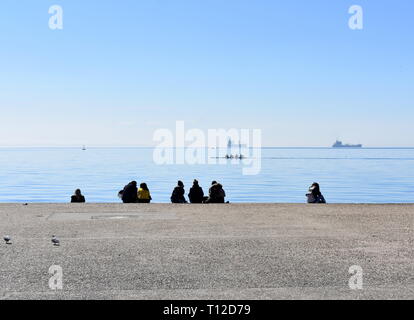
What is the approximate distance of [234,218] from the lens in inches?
647

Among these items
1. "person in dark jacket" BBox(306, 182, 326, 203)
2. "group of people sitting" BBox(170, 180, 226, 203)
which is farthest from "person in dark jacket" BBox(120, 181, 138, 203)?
"person in dark jacket" BBox(306, 182, 326, 203)

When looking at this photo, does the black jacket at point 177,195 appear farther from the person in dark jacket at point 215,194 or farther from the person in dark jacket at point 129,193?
the person in dark jacket at point 129,193

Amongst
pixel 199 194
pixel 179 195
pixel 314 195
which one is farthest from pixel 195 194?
pixel 314 195

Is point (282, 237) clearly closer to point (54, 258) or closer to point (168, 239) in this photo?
point (168, 239)

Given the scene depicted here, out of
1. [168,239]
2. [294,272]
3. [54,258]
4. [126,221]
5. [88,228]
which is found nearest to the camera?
[294,272]

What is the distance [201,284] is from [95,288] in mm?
1455

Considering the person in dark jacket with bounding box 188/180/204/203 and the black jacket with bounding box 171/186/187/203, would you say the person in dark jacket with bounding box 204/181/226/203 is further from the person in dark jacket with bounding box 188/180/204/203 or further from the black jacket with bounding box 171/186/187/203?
the black jacket with bounding box 171/186/187/203

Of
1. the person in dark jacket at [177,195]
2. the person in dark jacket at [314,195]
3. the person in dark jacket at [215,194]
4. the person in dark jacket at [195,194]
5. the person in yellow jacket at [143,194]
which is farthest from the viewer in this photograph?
the person in dark jacket at [195,194]

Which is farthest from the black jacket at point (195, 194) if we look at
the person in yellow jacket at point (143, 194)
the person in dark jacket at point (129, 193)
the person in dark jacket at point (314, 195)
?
the person in dark jacket at point (314, 195)

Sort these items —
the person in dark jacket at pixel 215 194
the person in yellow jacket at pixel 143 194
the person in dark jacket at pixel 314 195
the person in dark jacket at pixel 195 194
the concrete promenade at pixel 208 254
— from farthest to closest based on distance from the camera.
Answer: the person in dark jacket at pixel 195 194, the person in dark jacket at pixel 215 194, the person in yellow jacket at pixel 143 194, the person in dark jacket at pixel 314 195, the concrete promenade at pixel 208 254

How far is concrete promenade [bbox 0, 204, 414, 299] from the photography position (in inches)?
314

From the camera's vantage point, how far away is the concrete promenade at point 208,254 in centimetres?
797

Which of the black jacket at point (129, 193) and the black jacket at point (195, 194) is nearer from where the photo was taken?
the black jacket at point (129, 193)
